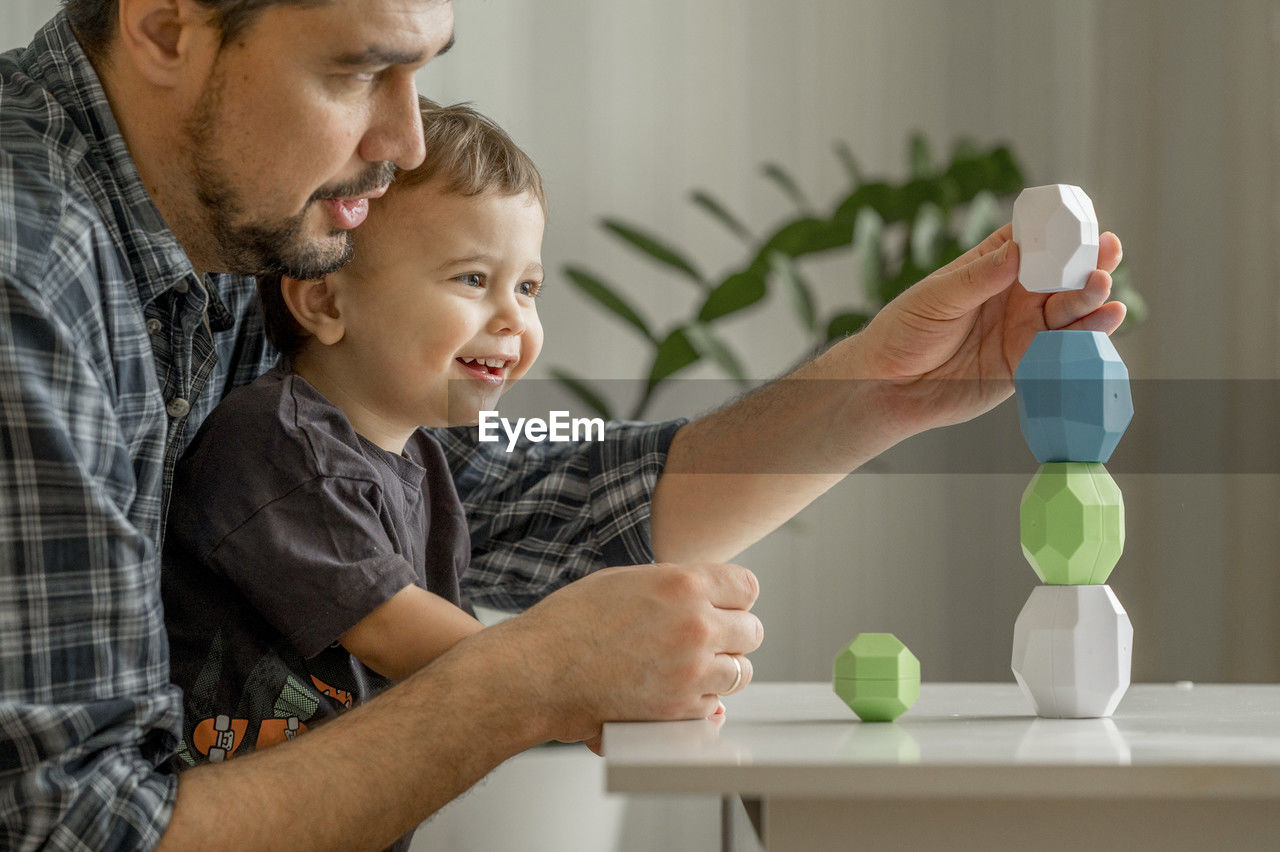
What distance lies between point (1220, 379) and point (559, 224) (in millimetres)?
1245

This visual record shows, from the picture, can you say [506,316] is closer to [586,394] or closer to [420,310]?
[420,310]

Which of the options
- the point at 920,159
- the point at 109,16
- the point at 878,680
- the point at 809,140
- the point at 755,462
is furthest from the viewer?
the point at 809,140

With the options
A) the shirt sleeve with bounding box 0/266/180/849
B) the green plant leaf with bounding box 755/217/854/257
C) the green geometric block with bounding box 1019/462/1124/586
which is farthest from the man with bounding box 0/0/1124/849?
the green plant leaf with bounding box 755/217/854/257

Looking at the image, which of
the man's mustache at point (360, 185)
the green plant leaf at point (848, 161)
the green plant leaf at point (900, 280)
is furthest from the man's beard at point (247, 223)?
the green plant leaf at point (848, 161)

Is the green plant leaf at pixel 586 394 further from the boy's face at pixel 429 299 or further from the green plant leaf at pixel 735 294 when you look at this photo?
the boy's face at pixel 429 299

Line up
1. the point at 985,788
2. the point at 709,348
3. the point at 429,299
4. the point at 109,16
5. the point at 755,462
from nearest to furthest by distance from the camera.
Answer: the point at 985,788, the point at 109,16, the point at 429,299, the point at 755,462, the point at 709,348

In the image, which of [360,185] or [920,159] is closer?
[360,185]

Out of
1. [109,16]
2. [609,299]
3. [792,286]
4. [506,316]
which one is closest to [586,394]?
[609,299]

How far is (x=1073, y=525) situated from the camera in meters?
0.74

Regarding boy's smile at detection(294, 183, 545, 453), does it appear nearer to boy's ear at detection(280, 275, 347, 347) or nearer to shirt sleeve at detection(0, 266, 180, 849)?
boy's ear at detection(280, 275, 347, 347)

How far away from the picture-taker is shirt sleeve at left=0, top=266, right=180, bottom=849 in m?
0.68

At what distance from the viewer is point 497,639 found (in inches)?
30.9

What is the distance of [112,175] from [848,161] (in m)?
1.43

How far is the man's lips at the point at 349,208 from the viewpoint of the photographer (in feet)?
3.20
